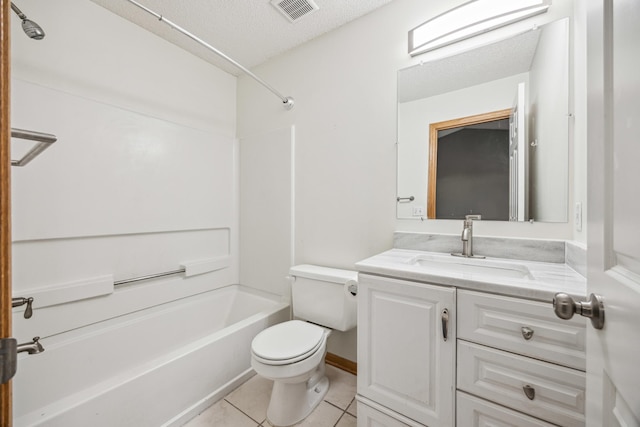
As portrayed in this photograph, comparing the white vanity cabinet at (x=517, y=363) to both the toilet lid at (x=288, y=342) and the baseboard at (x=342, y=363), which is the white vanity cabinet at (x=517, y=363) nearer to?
the toilet lid at (x=288, y=342)

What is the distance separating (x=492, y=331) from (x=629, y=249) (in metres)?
0.64

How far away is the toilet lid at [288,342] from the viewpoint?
1254 millimetres

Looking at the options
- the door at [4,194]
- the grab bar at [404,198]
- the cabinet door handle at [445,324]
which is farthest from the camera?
the grab bar at [404,198]

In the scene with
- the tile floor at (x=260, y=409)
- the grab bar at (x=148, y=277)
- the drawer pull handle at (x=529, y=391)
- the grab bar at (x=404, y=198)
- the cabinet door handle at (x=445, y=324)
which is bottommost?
the tile floor at (x=260, y=409)

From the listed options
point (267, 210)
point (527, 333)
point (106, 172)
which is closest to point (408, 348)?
point (527, 333)

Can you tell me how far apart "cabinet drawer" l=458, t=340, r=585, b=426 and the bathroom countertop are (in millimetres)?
216

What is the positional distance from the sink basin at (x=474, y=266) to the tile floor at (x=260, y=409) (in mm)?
949

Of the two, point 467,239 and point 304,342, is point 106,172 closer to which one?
point 304,342

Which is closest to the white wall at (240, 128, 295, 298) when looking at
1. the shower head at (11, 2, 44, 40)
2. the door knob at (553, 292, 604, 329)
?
the shower head at (11, 2, 44, 40)

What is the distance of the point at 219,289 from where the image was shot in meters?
2.26

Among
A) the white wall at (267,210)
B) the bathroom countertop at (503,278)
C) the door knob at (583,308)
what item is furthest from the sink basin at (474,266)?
the white wall at (267,210)

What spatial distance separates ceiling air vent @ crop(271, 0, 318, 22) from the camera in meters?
1.57

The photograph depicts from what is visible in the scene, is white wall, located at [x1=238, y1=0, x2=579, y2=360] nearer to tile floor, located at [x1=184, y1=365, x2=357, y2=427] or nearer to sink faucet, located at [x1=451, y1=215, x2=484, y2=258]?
sink faucet, located at [x1=451, y1=215, x2=484, y2=258]

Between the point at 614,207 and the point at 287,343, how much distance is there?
1.35 m
